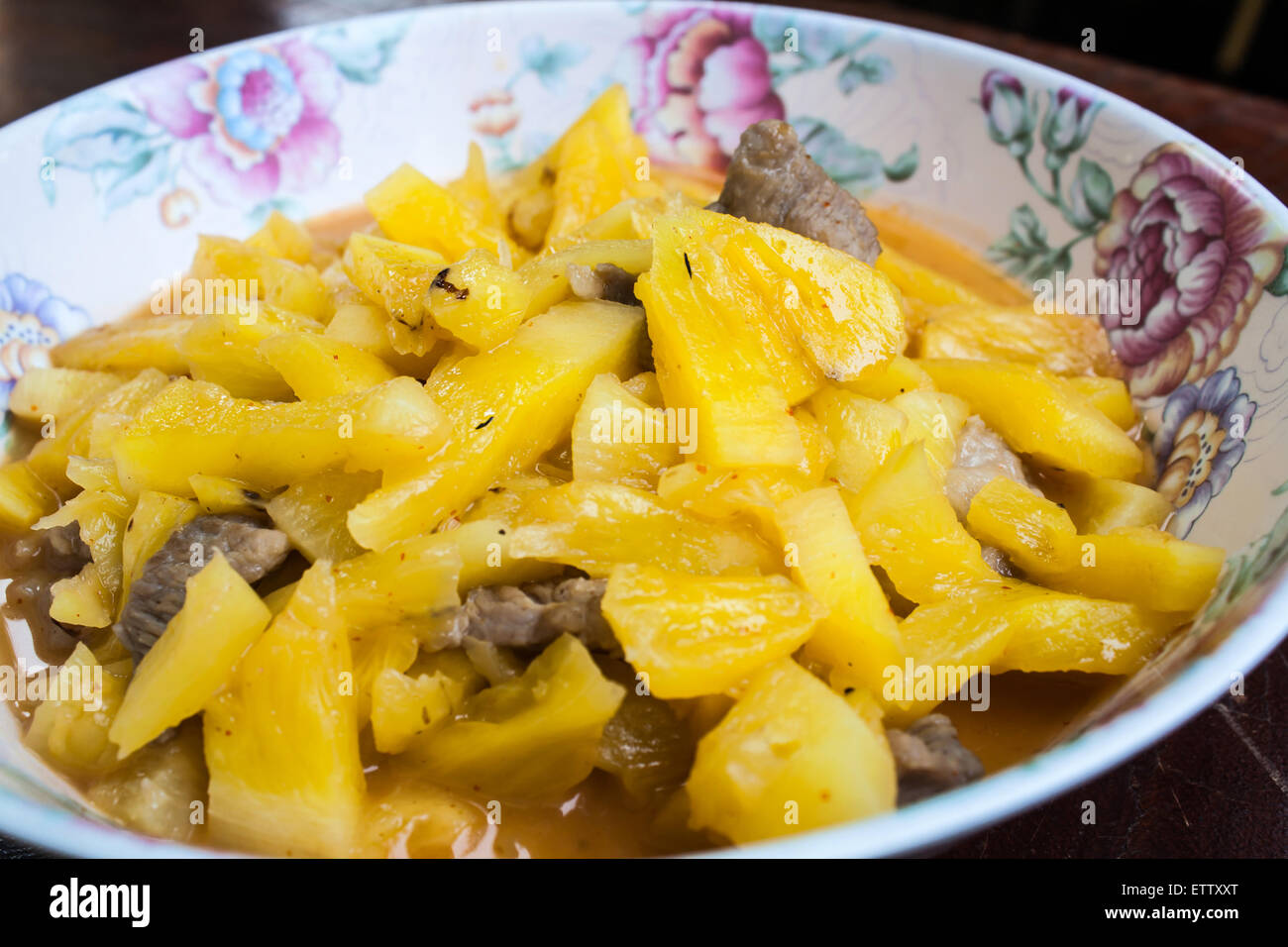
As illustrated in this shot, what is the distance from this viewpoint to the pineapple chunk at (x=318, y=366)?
1.68 meters

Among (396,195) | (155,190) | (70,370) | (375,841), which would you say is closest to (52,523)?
(70,370)

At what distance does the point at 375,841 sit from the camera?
1.46m

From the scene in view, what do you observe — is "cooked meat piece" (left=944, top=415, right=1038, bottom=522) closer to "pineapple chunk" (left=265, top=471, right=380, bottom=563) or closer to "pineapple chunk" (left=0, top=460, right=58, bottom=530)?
"pineapple chunk" (left=265, top=471, right=380, bottom=563)

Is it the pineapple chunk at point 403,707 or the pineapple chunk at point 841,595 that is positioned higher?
the pineapple chunk at point 841,595

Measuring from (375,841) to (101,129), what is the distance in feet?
7.15

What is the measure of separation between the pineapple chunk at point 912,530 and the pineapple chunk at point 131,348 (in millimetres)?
1516

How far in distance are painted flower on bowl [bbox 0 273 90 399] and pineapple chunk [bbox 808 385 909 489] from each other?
1.92m

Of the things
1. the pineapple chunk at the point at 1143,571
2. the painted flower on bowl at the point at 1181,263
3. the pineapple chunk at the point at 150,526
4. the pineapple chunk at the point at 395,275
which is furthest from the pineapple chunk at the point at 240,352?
the painted flower on bowl at the point at 1181,263

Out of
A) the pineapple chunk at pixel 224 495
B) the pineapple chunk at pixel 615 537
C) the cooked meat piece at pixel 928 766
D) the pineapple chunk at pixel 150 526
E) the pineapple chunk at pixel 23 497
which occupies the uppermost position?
the pineapple chunk at pixel 615 537

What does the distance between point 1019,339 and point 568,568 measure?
133 cm

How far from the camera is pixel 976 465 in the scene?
195 centimetres

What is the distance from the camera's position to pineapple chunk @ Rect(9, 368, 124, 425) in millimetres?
2219

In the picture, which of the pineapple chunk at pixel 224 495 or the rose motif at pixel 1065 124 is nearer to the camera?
the pineapple chunk at pixel 224 495

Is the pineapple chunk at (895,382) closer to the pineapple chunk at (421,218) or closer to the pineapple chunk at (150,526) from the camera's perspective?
the pineapple chunk at (421,218)
